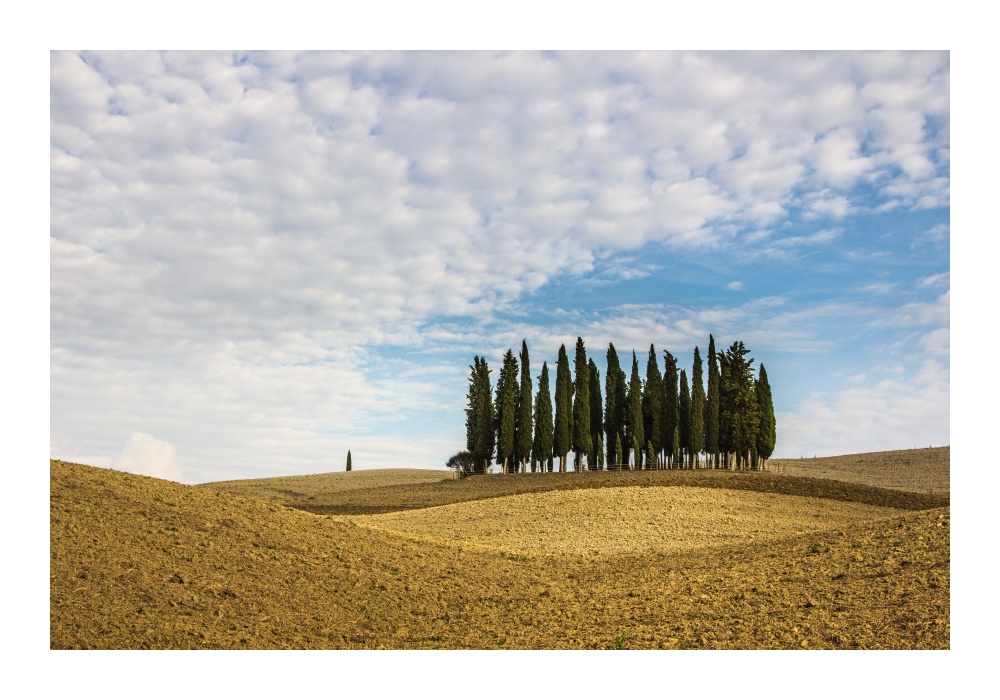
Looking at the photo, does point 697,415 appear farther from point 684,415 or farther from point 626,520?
point 626,520

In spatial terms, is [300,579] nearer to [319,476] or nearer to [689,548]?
[689,548]

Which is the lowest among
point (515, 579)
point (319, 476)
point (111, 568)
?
point (319, 476)

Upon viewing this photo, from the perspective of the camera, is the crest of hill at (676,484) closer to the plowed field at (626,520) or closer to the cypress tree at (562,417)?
the plowed field at (626,520)

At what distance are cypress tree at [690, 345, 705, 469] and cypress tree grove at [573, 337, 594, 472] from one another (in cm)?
628

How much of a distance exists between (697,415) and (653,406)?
2689 millimetres

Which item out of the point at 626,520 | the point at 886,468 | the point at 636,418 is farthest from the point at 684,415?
the point at 626,520

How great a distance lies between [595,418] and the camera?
43.9 meters

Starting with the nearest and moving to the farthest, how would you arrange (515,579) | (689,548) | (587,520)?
(515,579), (689,548), (587,520)

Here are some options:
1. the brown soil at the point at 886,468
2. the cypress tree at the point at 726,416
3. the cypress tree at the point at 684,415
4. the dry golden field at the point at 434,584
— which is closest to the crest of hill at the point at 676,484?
the brown soil at the point at 886,468

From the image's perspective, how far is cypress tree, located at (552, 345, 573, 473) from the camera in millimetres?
41938

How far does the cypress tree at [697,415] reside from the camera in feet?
138

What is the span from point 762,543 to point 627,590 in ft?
15.0

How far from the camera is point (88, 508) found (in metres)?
11.2

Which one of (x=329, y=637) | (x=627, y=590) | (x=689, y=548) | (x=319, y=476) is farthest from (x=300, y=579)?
(x=319, y=476)
